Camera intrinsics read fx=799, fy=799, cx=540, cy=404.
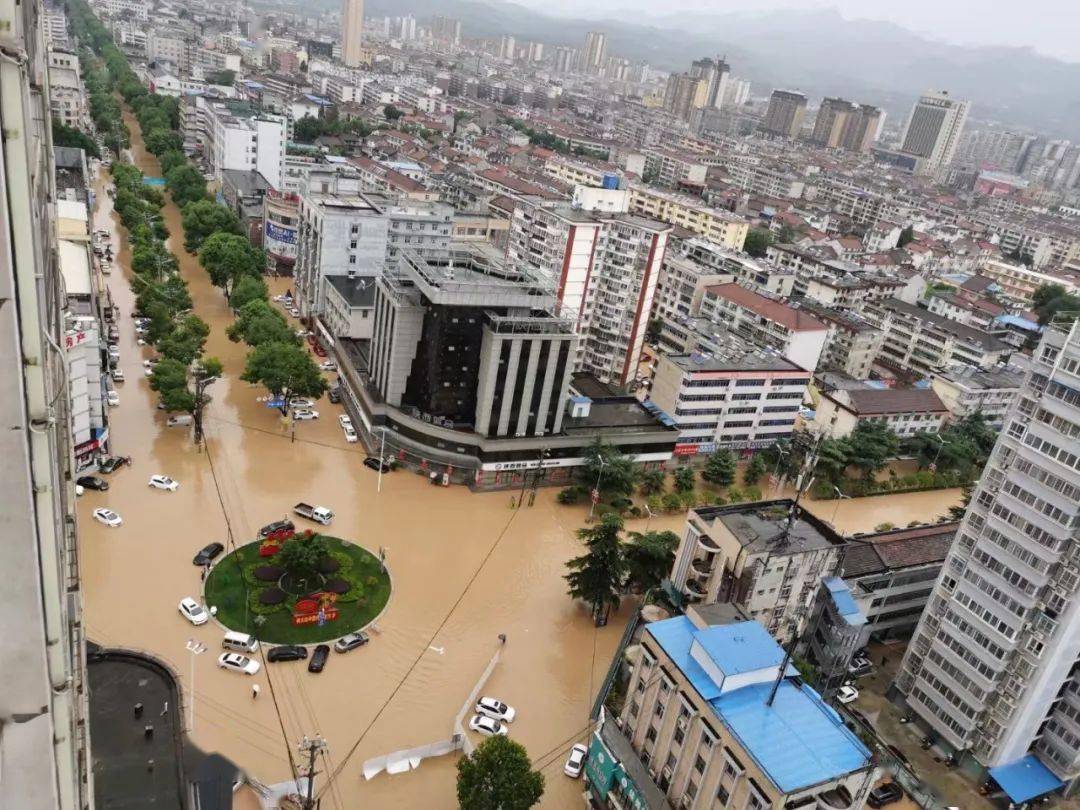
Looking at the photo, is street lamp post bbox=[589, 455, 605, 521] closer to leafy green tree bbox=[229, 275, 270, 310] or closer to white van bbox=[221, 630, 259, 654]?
white van bbox=[221, 630, 259, 654]

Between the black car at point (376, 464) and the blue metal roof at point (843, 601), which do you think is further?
the black car at point (376, 464)

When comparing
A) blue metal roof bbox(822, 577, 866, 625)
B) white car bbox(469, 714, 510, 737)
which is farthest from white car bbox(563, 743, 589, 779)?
blue metal roof bbox(822, 577, 866, 625)

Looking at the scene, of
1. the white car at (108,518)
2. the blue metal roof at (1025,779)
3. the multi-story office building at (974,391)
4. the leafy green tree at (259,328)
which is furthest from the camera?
the multi-story office building at (974,391)

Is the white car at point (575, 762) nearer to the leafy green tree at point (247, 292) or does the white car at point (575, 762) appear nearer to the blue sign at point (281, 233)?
the leafy green tree at point (247, 292)

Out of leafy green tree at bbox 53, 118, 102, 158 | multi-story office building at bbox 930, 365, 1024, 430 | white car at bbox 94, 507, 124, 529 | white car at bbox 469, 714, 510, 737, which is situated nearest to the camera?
white car at bbox 469, 714, 510, 737

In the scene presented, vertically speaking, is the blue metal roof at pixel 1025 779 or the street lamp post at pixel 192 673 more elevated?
the blue metal roof at pixel 1025 779

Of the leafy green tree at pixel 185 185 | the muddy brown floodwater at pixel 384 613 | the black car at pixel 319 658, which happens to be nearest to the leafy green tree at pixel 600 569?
the muddy brown floodwater at pixel 384 613

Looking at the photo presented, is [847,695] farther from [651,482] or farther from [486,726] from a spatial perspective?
[651,482]
